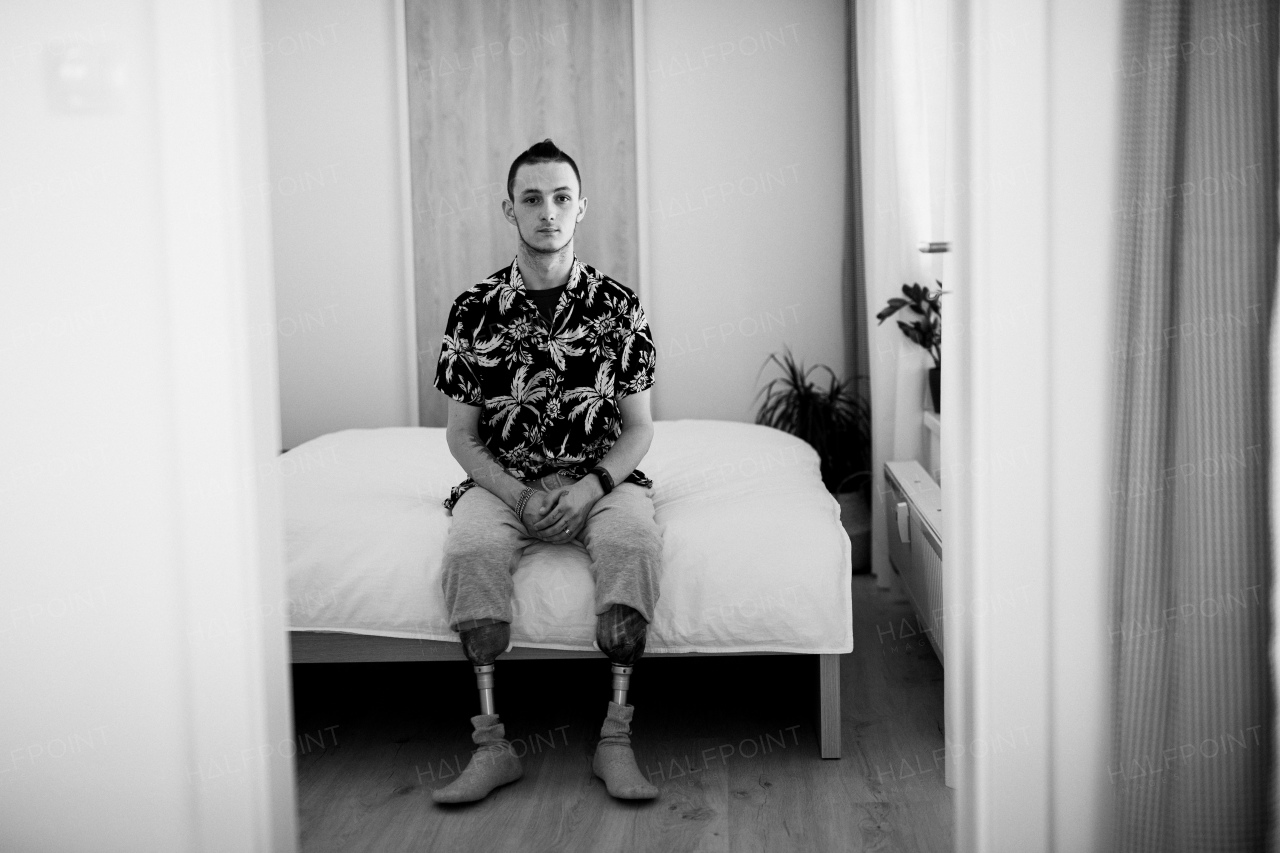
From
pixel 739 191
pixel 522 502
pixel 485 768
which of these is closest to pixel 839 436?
pixel 739 191

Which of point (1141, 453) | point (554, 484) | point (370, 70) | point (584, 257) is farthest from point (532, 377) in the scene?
point (370, 70)

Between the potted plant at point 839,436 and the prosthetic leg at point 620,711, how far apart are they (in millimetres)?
1881

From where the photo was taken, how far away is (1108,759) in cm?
138

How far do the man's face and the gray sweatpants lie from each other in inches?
22.1

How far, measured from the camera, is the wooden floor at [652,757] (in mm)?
1963

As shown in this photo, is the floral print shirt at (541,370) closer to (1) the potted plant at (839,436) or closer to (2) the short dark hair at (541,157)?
(2) the short dark hair at (541,157)

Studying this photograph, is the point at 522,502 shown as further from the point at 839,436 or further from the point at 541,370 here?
the point at 839,436

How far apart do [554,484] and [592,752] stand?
0.55m

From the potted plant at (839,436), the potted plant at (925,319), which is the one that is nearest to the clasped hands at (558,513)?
the potted plant at (925,319)

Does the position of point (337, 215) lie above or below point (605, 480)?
above

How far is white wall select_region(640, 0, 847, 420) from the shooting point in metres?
4.42

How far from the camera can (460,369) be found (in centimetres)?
237

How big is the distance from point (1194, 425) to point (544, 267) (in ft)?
4.58

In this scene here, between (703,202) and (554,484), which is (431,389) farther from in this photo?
(554,484)
